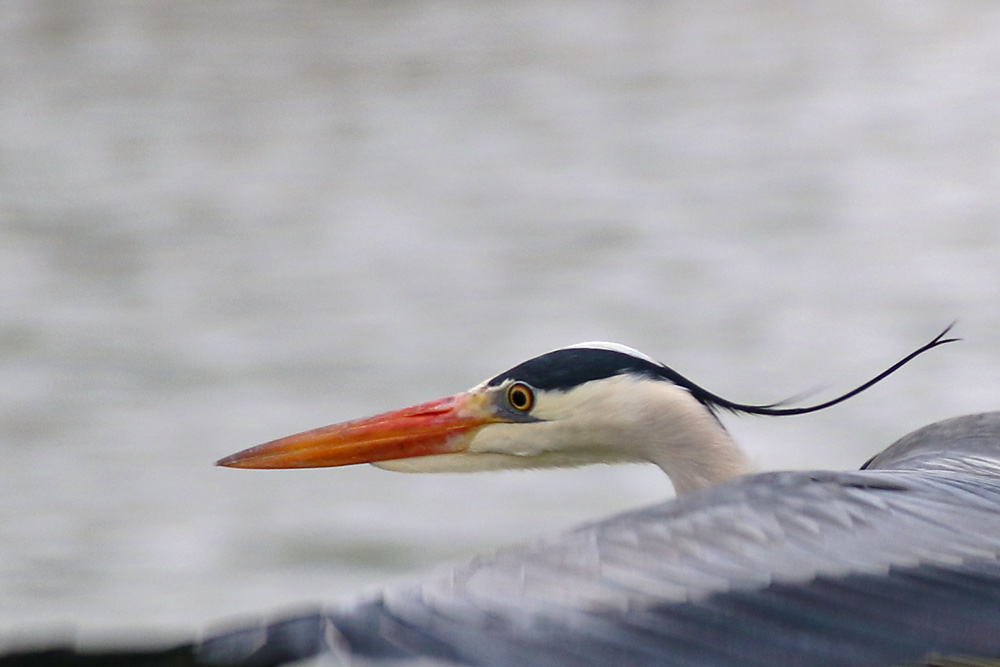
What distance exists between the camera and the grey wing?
204 cm

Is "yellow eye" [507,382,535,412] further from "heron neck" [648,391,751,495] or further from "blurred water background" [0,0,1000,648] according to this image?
"blurred water background" [0,0,1000,648]

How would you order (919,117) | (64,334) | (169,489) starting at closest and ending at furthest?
1. (169,489)
2. (64,334)
3. (919,117)

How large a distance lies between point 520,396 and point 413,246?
761 cm

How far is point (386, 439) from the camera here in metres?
3.38

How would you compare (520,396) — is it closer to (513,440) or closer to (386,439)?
(513,440)

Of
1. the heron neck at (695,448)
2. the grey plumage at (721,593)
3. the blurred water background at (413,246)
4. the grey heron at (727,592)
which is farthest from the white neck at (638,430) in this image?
the blurred water background at (413,246)

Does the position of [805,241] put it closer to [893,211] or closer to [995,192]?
[893,211]

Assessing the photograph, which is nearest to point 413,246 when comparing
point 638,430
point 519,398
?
point 519,398

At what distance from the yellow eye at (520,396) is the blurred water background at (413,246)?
11.8 ft

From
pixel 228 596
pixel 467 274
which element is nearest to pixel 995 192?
pixel 467 274

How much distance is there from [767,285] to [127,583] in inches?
174

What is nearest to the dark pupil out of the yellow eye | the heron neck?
the yellow eye

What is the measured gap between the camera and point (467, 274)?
10.4m

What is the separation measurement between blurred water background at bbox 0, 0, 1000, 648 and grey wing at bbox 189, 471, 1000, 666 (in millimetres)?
4435
